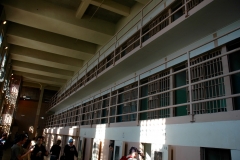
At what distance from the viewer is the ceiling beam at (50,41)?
9266 mm

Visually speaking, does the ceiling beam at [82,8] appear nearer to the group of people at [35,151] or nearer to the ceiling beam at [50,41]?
the ceiling beam at [50,41]

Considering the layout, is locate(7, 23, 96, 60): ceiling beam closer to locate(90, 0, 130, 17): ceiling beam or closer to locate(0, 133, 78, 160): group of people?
locate(90, 0, 130, 17): ceiling beam

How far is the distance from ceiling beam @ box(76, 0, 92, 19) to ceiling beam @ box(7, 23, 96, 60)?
8.07 feet

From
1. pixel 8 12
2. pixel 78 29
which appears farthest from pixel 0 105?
pixel 78 29

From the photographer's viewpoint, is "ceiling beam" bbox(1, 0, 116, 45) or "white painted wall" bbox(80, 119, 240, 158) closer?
"white painted wall" bbox(80, 119, 240, 158)

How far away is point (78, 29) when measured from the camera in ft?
27.0

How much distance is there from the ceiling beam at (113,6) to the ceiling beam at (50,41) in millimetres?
3598

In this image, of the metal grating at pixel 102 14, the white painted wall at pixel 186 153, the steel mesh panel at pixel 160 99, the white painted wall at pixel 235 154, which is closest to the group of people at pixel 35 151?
the white painted wall at pixel 186 153

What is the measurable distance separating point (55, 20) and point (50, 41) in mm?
2313

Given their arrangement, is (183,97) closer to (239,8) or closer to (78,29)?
(239,8)

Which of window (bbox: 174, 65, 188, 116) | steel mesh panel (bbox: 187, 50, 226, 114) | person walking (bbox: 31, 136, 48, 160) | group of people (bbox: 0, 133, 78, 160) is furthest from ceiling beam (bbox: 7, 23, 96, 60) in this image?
steel mesh panel (bbox: 187, 50, 226, 114)

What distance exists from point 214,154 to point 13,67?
1440 centimetres

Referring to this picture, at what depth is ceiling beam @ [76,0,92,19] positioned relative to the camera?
22.8 feet

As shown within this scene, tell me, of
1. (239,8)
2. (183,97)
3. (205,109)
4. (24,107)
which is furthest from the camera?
(24,107)
